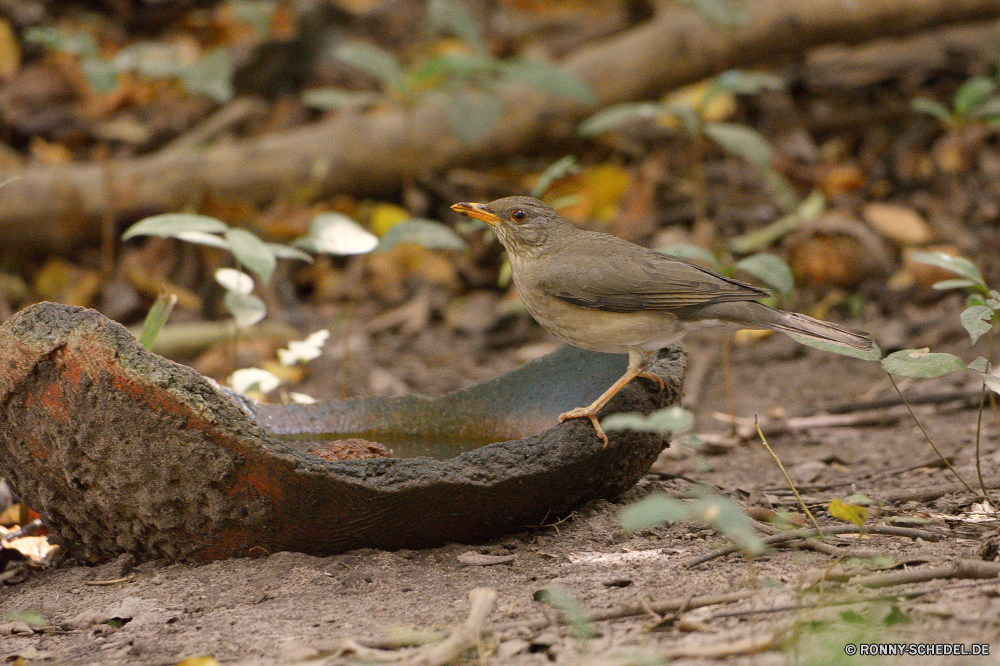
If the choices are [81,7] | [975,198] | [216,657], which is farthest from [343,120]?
[216,657]

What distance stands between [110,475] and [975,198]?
23.4ft

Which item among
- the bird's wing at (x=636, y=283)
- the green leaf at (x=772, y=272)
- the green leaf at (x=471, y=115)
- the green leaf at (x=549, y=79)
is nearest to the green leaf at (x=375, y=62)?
the green leaf at (x=471, y=115)

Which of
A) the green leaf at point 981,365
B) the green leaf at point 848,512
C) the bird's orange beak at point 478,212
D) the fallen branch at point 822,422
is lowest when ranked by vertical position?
the fallen branch at point 822,422

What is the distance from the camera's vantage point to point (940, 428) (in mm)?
5051

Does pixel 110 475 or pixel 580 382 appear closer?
pixel 110 475

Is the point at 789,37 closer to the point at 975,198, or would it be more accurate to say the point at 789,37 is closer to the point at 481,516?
the point at 975,198

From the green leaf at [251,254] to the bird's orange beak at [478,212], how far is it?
84 centimetres

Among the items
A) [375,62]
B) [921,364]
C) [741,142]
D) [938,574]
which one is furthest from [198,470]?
[375,62]

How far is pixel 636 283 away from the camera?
13.2 feet

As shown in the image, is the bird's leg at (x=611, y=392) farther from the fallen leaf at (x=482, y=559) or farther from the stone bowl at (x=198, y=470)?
the fallen leaf at (x=482, y=559)

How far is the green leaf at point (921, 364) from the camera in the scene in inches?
128

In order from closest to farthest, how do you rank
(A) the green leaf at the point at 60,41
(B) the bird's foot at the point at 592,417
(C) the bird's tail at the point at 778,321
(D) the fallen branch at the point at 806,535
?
(D) the fallen branch at the point at 806,535, (B) the bird's foot at the point at 592,417, (C) the bird's tail at the point at 778,321, (A) the green leaf at the point at 60,41

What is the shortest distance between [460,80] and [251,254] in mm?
4690

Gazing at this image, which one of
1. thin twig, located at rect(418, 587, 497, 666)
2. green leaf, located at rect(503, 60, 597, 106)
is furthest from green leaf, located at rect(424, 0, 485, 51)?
thin twig, located at rect(418, 587, 497, 666)
